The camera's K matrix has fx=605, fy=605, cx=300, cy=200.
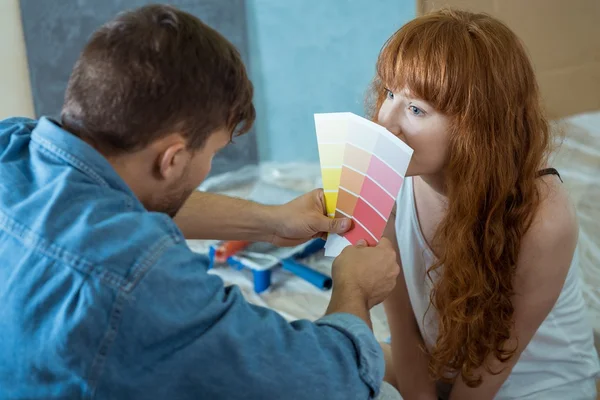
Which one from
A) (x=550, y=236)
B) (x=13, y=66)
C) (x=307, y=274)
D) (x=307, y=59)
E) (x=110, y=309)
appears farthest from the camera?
(x=307, y=59)

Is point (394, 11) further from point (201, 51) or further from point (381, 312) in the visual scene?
point (201, 51)

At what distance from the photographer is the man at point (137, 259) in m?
0.65

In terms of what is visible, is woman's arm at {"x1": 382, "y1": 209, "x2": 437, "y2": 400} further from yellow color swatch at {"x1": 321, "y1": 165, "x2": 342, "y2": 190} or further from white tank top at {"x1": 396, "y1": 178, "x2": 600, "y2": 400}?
yellow color swatch at {"x1": 321, "y1": 165, "x2": 342, "y2": 190}

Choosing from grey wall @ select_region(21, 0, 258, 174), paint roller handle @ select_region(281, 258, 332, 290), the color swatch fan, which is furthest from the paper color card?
grey wall @ select_region(21, 0, 258, 174)

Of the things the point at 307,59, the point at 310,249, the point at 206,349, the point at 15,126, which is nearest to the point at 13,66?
the point at 307,59

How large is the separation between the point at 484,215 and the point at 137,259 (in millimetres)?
681

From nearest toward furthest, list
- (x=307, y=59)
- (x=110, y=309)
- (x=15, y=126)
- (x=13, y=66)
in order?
(x=110, y=309) → (x=15, y=126) → (x=13, y=66) → (x=307, y=59)

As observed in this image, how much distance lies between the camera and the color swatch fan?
98 cm

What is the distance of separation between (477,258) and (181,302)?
64 centimetres

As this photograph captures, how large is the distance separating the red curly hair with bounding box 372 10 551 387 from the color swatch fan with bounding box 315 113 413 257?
0.39 feet

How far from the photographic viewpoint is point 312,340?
29.9 inches

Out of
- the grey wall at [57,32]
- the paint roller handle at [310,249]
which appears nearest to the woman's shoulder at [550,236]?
the paint roller handle at [310,249]

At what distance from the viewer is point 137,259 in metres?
0.66

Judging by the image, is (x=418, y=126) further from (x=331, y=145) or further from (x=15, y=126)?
(x=15, y=126)
